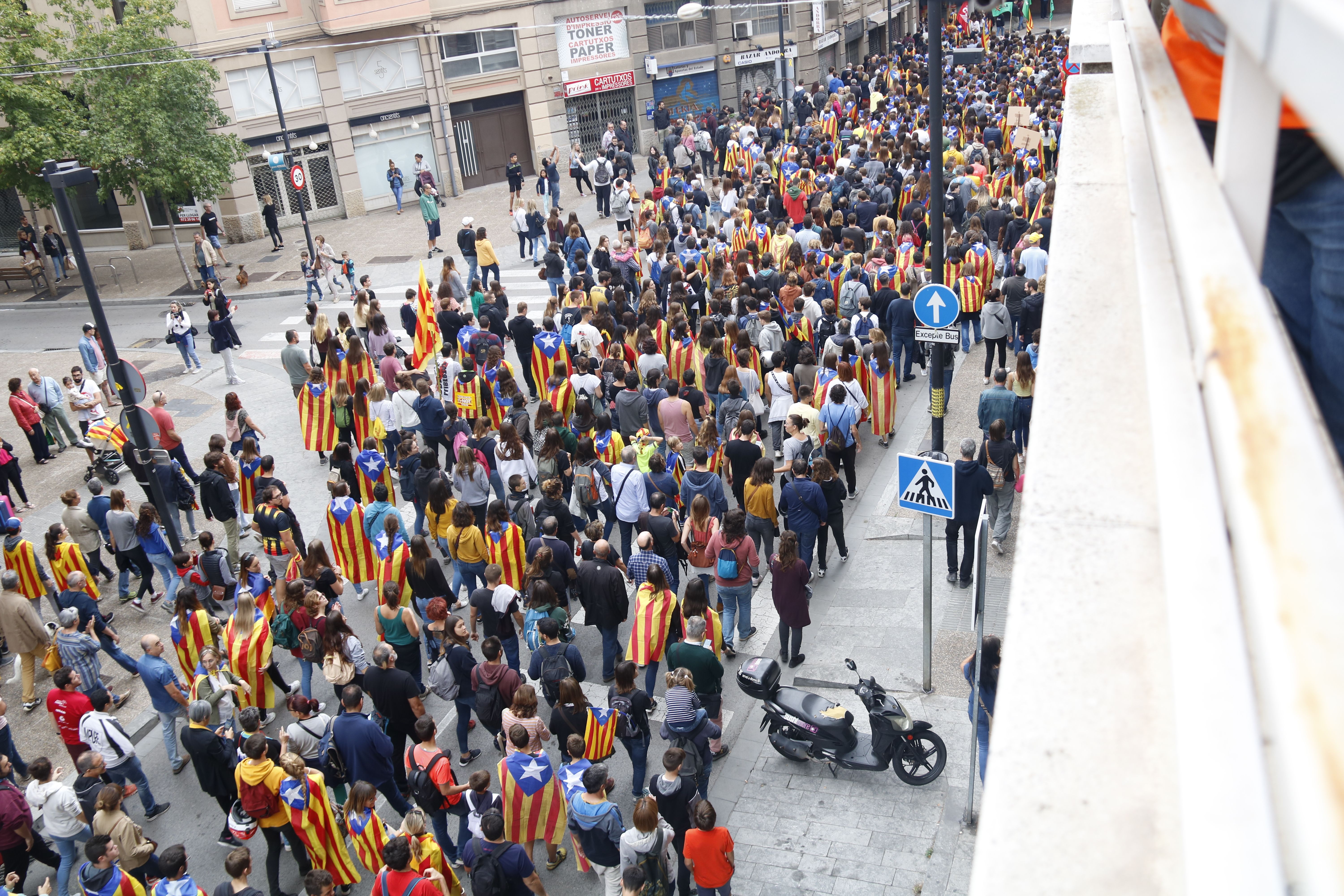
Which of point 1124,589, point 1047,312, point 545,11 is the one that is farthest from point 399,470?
point 545,11

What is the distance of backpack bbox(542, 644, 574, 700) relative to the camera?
29.5 feet

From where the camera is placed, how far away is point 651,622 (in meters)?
9.62

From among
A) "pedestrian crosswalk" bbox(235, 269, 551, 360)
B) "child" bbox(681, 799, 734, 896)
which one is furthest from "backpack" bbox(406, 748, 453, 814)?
"pedestrian crosswalk" bbox(235, 269, 551, 360)

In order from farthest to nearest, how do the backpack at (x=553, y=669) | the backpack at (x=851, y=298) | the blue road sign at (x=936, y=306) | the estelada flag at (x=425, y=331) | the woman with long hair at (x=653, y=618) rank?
the estelada flag at (x=425, y=331) < the backpack at (x=851, y=298) < the blue road sign at (x=936, y=306) < the woman with long hair at (x=653, y=618) < the backpack at (x=553, y=669)

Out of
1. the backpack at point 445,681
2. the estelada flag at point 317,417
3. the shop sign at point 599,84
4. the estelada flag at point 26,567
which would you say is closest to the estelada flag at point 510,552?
the backpack at point 445,681

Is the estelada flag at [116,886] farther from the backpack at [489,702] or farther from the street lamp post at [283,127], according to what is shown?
the street lamp post at [283,127]

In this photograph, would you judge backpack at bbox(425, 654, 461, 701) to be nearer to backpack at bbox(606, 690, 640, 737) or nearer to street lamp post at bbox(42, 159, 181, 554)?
backpack at bbox(606, 690, 640, 737)

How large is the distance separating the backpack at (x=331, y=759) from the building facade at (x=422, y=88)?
2301 cm

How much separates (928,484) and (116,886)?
680 centimetres

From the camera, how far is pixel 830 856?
8.21 metres

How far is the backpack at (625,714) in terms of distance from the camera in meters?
8.59

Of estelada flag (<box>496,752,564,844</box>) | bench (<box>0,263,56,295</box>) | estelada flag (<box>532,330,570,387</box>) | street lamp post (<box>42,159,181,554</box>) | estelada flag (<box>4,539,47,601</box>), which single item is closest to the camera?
estelada flag (<box>496,752,564,844</box>)

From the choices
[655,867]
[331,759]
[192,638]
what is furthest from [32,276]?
[655,867]

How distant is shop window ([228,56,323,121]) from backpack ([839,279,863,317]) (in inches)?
860
